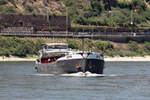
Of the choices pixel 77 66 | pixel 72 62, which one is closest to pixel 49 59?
pixel 72 62

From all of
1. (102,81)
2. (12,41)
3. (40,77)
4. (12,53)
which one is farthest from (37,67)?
(12,41)

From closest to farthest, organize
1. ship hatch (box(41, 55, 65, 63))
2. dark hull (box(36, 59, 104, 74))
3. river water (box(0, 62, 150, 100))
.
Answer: river water (box(0, 62, 150, 100)) → dark hull (box(36, 59, 104, 74)) → ship hatch (box(41, 55, 65, 63))

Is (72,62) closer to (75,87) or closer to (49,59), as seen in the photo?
(49,59)

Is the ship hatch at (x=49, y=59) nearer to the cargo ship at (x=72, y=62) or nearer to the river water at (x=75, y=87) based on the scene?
the cargo ship at (x=72, y=62)

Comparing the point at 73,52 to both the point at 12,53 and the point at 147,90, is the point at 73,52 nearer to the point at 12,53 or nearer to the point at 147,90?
the point at 147,90

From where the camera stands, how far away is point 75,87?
305 ft

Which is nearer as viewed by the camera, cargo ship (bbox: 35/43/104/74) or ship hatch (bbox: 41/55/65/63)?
cargo ship (bbox: 35/43/104/74)

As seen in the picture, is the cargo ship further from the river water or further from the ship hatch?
the river water

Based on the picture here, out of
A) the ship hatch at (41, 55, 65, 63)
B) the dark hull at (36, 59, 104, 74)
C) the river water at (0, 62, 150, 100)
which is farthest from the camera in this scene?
the ship hatch at (41, 55, 65, 63)

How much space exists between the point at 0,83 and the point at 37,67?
2967 centimetres

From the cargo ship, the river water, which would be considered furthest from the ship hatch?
the river water

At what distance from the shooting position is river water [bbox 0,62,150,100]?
81875 mm

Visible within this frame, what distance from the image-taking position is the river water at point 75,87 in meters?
81.9

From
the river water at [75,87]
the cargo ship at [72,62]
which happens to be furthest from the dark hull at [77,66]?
the river water at [75,87]
